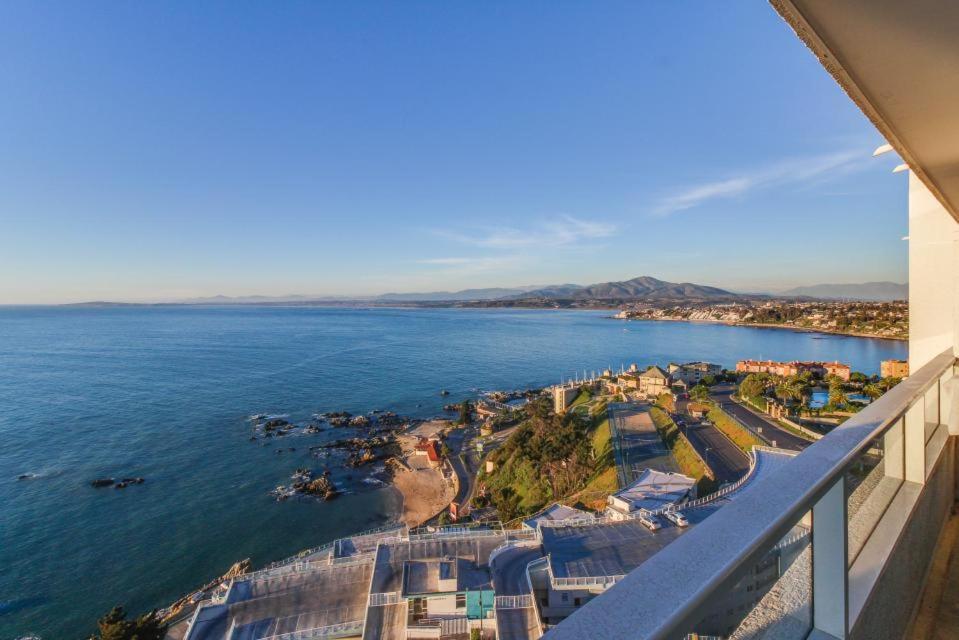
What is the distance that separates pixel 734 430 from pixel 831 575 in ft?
47.0

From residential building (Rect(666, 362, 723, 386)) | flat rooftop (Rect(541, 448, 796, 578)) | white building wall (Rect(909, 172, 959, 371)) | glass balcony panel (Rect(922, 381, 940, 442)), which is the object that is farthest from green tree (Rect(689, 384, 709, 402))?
glass balcony panel (Rect(922, 381, 940, 442))

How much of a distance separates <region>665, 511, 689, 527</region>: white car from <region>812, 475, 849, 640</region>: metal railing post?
733 centimetres

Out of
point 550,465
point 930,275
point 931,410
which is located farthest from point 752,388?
point 931,410

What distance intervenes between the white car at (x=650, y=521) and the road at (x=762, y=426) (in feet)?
13.4

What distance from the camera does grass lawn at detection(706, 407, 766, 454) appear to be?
11.9 metres

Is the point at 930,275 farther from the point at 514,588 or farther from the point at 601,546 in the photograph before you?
the point at 514,588

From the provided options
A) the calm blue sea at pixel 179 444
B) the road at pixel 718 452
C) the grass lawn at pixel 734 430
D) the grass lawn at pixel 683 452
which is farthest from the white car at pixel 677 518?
the calm blue sea at pixel 179 444

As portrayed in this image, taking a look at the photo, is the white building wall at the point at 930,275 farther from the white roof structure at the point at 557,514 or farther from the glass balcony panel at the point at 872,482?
the white roof structure at the point at 557,514

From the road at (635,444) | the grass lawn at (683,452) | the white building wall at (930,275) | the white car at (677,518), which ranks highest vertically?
the white building wall at (930,275)

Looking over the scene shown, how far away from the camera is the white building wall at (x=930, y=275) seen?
2770mm

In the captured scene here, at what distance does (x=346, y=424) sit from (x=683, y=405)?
14.3 m

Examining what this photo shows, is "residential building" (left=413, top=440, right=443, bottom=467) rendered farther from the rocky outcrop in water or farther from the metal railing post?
the metal railing post

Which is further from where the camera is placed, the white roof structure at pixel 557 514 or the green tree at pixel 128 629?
the white roof structure at pixel 557 514

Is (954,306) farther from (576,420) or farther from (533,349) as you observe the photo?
(533,349)
